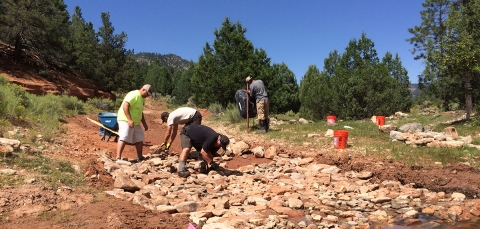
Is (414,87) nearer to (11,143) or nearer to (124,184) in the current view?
(124,184)

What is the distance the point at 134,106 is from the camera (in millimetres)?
6555

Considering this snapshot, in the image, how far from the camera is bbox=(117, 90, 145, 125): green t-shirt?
6.47 metres

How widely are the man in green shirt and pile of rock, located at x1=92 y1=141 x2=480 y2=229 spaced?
1.33 feet

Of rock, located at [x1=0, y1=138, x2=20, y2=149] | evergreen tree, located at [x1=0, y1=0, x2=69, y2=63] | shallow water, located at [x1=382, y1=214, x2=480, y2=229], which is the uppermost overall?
evergreen tree, located at [x1=0, y1=0, x2=69, y2=63]

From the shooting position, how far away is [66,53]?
67.5ft

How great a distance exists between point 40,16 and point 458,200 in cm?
1921

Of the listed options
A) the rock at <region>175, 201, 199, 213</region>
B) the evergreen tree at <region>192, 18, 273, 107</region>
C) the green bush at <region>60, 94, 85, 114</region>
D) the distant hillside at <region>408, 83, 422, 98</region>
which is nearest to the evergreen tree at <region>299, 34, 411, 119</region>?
the evergreen tree at <region>192, 18, 273, 107</region>

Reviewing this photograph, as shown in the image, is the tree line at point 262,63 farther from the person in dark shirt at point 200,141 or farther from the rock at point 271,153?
the person in dark shirt at point 200,141

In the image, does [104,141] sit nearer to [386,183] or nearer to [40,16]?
[386,183]

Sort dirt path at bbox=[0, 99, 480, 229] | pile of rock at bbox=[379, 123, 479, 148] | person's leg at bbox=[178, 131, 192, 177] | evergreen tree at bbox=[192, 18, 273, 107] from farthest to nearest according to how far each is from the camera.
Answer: evergreen tree at bbox=[192, 18, 273, 107]
pile of rock at bbox=[379, 123, 479, 148]
person's leg at bbox=[178, 131, 192, 177]
dirt path at bbox=[0, 99, 480, 229]

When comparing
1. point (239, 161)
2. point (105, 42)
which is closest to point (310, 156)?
point (239, 161)

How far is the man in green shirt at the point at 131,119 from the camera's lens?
21.0ft

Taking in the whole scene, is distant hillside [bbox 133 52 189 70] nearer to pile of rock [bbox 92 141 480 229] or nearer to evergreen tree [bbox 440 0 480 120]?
evergreen tree [bbox 440 0 480 120]

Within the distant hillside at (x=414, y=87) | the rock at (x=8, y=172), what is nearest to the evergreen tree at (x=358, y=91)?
the distant hillside at (x=414, y=87)
